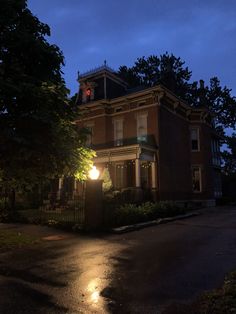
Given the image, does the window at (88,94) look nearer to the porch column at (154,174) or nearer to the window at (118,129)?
the window at (118,129)

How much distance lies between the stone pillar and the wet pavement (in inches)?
53.7

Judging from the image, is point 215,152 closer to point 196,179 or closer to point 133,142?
point 196,179

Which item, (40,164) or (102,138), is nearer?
(40,164)

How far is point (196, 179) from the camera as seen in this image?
30.8 metres

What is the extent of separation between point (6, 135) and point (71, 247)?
4110 mm

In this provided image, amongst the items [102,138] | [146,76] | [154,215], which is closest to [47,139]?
[154,215]

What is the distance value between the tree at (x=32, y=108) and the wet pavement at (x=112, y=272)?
2.79 meters

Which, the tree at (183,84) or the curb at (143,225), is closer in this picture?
the curb at (143,225)

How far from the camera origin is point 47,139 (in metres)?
10.8

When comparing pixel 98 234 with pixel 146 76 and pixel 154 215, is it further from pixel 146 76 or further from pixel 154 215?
pixel 146 76

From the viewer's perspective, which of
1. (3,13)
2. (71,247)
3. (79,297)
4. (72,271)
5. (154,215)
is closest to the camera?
(79,297)

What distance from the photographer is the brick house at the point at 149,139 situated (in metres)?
25.8

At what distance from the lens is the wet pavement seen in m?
5.51

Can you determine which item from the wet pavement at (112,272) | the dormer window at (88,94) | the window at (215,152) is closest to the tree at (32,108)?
the wet pavement at (112,272)
